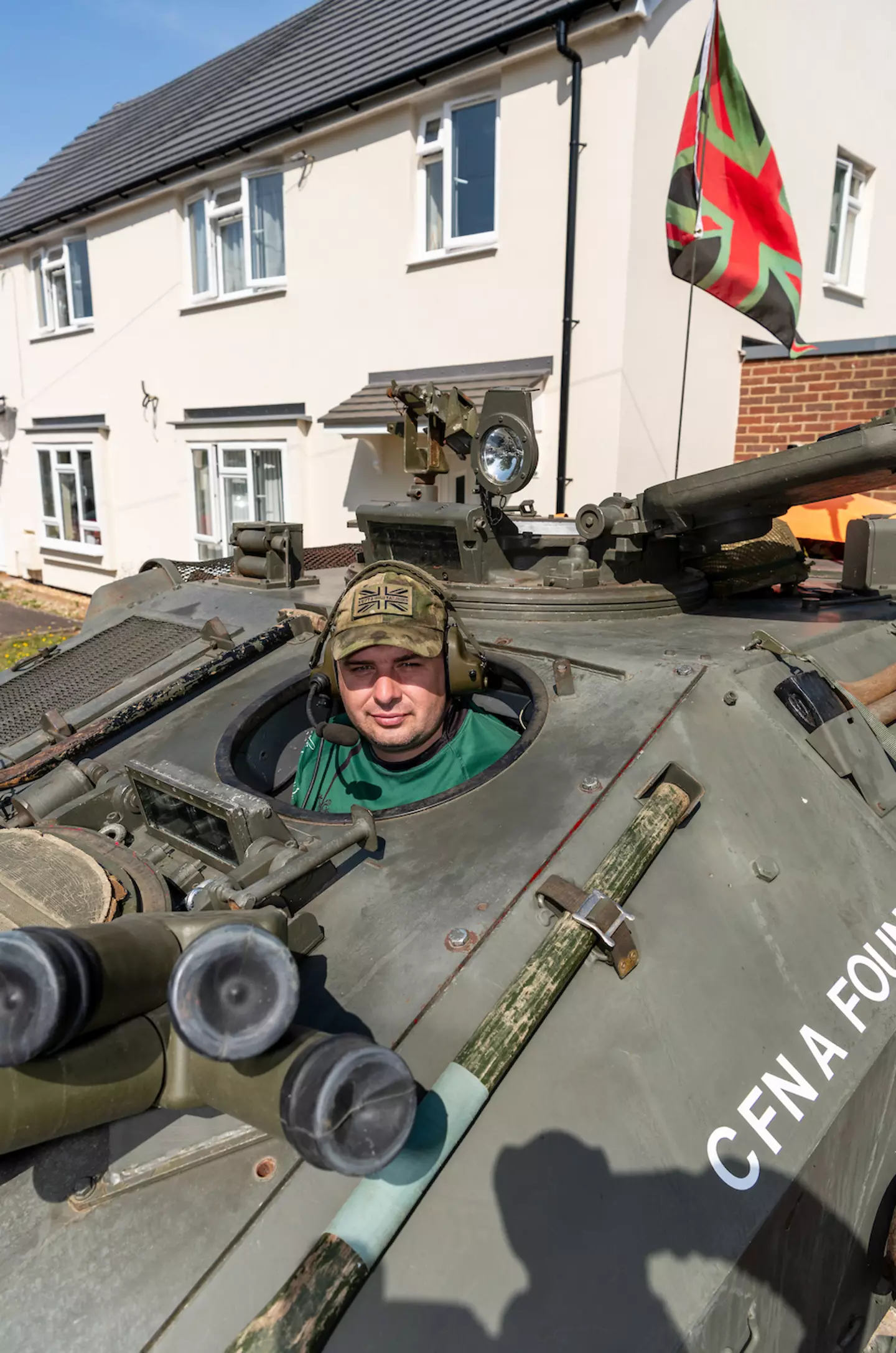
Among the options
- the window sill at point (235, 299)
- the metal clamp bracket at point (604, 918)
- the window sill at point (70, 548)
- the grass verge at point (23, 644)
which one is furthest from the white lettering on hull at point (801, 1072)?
the window sill at point (70, 548)

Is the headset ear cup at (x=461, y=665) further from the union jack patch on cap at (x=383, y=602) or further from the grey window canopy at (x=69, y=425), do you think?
the grey window canopy at (x=69, y=425)

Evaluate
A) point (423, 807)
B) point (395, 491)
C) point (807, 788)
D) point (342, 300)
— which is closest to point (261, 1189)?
point (423, 807)

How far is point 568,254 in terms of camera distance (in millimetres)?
8359

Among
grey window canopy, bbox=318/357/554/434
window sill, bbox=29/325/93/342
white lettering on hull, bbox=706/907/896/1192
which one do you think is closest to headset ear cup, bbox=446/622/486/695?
white lettering on hull, bbox=706/907/896/1192

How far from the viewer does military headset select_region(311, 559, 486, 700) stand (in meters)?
2.76

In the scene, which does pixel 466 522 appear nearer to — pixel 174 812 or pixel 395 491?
pixel 174 812

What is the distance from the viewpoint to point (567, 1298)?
4.98 feet

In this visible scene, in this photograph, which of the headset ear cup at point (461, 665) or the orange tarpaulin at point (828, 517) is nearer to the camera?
the headset ear cup at point (461, 665)

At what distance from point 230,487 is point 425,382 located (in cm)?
433

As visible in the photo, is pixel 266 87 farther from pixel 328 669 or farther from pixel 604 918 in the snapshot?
pixel 604 918

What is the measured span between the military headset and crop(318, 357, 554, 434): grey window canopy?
590cm

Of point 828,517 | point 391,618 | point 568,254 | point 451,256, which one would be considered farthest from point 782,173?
point 391,618

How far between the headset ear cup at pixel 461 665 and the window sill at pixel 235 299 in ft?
33.0

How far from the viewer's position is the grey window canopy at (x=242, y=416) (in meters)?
11.5
